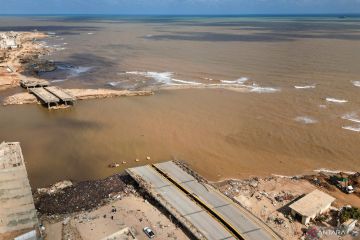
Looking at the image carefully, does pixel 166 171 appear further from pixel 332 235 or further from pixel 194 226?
pixel 332 235

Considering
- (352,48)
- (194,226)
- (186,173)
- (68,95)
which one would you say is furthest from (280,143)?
(352,48)

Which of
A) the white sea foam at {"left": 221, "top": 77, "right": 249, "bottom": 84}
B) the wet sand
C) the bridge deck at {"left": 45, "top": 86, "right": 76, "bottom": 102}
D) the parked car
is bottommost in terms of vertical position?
the wet sand

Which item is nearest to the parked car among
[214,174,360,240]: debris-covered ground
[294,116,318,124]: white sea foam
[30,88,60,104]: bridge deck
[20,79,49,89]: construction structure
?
[214,174,360,240]: debris-covered ground

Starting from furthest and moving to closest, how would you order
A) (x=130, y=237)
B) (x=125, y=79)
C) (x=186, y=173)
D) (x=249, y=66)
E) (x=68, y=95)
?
(x=249, y=66) → (x=125, y=79) → (x=68, y=95) → (x=186, y=173) → (x=130, y=237)

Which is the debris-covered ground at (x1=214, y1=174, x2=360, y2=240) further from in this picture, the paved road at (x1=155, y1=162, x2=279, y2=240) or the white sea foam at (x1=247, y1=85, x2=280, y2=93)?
the white sea foam at (x1=247, y1=85, x2=280, y2=93)

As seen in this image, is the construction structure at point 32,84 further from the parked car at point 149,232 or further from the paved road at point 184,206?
the parked car at point 149,232

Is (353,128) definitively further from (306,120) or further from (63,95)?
(63,95)

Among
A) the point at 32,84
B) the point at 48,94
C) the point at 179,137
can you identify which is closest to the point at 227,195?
the point at 179,137
